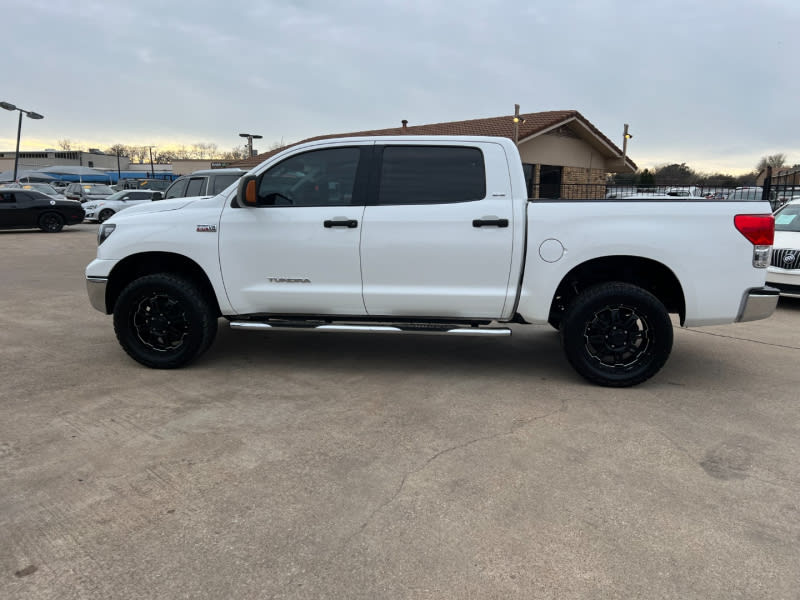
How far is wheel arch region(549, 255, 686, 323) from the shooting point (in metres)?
4.51

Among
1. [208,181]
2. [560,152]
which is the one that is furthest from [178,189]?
[560,152]

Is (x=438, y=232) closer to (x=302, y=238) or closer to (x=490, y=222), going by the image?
(x=490, y=222)

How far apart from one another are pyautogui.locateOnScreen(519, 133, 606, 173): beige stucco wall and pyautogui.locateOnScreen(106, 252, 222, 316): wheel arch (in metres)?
18.0

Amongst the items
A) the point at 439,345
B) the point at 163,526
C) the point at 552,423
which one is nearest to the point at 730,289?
the point at 552,423

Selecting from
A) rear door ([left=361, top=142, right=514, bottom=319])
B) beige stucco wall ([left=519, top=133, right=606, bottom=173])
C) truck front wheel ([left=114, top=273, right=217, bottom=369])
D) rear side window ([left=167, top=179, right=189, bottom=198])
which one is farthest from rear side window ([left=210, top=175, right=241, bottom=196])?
beige stucco wall ([left=519, top=133, right=606, bottom=173])

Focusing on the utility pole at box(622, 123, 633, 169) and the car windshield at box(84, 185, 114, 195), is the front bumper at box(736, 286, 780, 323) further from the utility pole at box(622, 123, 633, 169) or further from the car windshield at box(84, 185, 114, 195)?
the car windshield at box(84, 185, 114, 195)

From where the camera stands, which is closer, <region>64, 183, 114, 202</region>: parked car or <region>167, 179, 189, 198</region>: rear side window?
<region>167, 179, 189, 198</region>: rear side window

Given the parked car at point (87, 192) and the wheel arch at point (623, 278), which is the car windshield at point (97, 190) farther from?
the wheel arch at point (623, 278)

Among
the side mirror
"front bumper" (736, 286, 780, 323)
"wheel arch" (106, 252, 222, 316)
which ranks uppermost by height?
the side mirror

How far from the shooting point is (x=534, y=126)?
20891 mm

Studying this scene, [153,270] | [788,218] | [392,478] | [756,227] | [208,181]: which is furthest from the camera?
[208,181]

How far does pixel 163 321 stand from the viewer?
4875 millimetres

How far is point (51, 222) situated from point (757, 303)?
21244 millimetres

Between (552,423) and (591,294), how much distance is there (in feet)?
3.78
